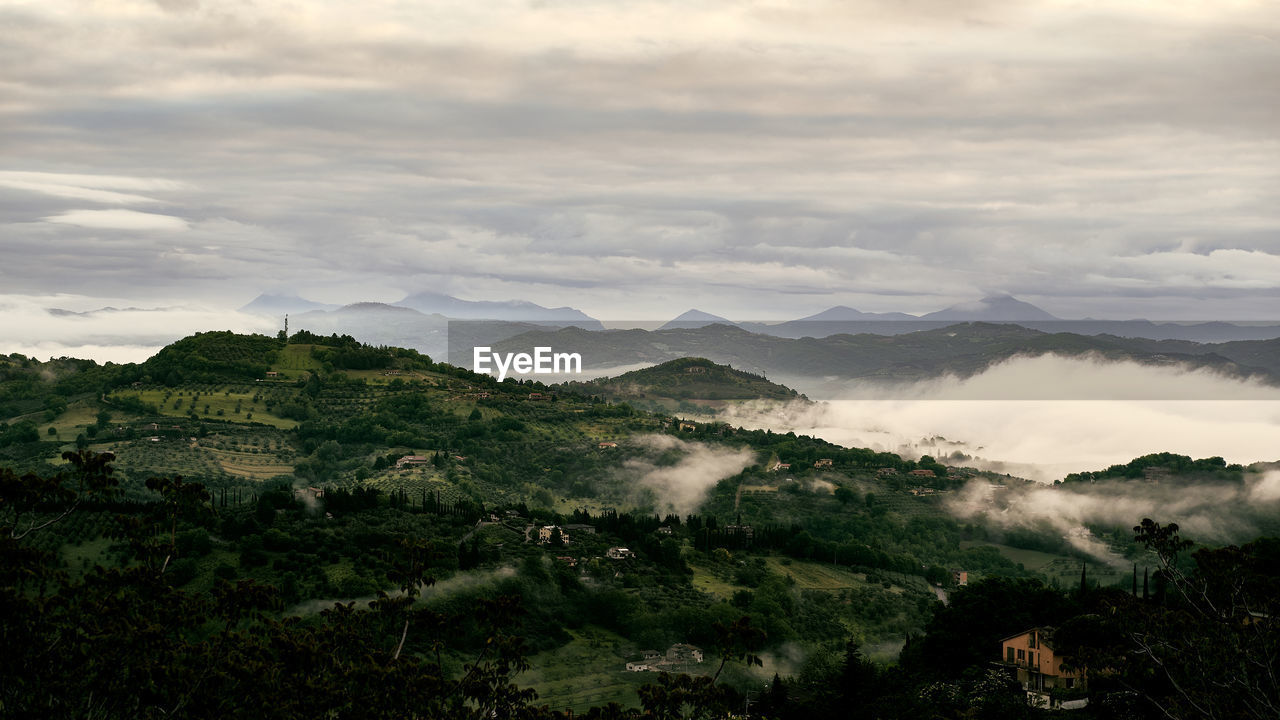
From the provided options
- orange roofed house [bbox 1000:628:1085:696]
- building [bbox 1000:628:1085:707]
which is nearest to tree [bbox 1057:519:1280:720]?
building [bbox 1000:628:1085:707]

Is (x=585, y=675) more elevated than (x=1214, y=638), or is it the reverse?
(x=1214, y=638)

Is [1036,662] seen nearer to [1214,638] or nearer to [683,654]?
[683,654]

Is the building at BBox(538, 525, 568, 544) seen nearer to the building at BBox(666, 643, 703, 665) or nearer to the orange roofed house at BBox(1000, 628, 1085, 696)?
the building at BBox(666, 643, 703, 665)

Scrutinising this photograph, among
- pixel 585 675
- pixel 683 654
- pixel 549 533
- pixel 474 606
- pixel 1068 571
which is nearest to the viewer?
pixel 474 606

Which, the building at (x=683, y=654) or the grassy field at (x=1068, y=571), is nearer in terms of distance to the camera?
the building at (x=683, y=654)

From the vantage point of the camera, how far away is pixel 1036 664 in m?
77.9

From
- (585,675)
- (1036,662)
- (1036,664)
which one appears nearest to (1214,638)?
(1036,664)

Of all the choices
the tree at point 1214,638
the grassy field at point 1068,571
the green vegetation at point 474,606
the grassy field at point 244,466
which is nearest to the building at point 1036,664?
the green vegetation at point 474,606

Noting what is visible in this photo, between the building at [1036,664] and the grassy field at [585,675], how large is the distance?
94.8 ft

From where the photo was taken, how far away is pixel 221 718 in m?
32.1

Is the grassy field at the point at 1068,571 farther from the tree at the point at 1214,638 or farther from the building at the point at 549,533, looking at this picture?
the tree at the point at 1214,638

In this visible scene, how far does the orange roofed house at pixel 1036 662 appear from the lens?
241 feet

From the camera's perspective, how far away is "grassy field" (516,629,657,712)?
90312 mm

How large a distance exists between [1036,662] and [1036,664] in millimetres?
219
